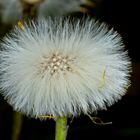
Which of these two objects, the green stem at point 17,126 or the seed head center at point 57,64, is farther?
the green stem at point 17,126

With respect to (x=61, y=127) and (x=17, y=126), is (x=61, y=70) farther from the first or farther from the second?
(x=17, y=126)

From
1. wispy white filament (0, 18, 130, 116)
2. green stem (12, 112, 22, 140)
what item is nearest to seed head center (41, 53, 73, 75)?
wispy white filament (0, 18, 130, 116)

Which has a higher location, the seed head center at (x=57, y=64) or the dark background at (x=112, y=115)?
the dark background at (x=112, y=115)

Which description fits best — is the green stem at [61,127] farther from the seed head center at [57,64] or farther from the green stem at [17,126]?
the green stem at [17,126]

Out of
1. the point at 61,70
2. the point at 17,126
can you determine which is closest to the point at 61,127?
the point at 61,70

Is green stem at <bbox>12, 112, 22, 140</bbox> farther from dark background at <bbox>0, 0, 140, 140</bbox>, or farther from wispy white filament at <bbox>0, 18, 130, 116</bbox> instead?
wispy white filament at <bbox>0, 18, 130, 116</bbox>

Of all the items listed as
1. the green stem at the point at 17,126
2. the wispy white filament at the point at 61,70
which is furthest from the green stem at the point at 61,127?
the green stem at the point at 17,126
